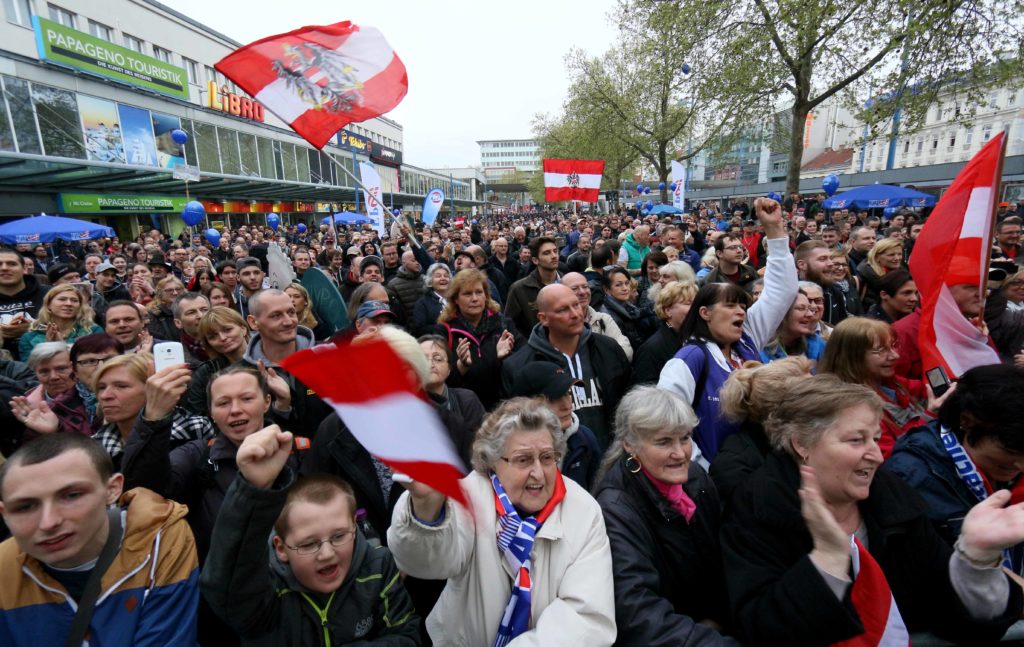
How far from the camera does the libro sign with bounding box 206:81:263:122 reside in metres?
29.4

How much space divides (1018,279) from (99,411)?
6.55 meters

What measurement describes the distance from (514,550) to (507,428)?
1.43 feet

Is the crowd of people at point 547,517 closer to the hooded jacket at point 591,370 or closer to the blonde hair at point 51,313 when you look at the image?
the hooded jacket at point 591,370

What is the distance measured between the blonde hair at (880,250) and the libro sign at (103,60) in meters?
27.0

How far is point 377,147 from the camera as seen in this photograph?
160ft

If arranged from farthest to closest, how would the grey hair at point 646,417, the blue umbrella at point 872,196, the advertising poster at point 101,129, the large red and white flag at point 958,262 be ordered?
the advertising poster at point 101,129 → the blue umbrella at point 872,196 → the large red and white flag at point 958,262 → the grey hair at point 646,417

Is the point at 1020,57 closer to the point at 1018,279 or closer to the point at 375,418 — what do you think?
the point at 1018,279

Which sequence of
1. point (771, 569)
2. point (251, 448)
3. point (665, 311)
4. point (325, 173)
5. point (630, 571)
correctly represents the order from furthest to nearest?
point (325, 173) < point (665, 311) < point (630, 571) < point (771, 569) < point (251, 448)

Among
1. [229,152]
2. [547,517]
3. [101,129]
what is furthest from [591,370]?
[229,152]

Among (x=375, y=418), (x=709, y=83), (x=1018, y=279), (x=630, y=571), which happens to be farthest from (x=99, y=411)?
(x=709, y=83)

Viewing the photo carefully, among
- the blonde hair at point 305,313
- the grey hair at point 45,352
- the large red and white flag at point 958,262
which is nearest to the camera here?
the large red and white flag at point 958,262

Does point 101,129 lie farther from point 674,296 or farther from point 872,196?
point 872,196

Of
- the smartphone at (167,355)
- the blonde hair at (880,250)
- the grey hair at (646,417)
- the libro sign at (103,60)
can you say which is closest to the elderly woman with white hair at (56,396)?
the smartphone at (167,355)

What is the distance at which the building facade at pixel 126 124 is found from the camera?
1838cm
